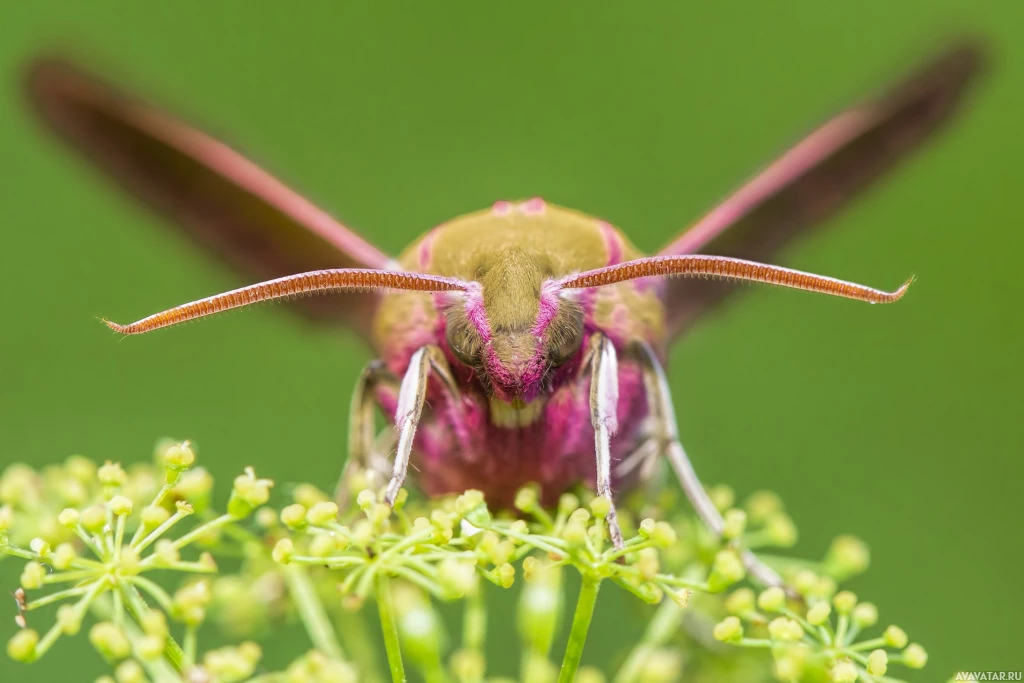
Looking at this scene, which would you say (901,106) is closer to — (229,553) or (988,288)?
(988,288)

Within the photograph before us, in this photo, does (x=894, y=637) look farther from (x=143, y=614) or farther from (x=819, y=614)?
(x=143, y=614)

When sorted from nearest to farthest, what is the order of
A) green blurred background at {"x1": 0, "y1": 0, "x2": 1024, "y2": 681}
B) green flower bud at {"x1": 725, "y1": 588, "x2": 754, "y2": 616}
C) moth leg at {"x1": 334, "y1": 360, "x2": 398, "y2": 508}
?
green flower bud at {"x1": 725, "y1": 588, "x2": 754, "y2": 616}, moth leg at {"x1": 334, "y1": 360, "x2": 398, "y2": 508}, green blurred background at {"x1": 0, "y1": 0, "x2": 1024, "y2": 681}

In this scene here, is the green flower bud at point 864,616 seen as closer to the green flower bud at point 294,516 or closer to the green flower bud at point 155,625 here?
the green flower bud at point 294,516

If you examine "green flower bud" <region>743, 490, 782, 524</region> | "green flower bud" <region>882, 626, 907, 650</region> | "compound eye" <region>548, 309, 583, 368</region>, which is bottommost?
"green flower bud" <region>882, 626, 907, 650</region>

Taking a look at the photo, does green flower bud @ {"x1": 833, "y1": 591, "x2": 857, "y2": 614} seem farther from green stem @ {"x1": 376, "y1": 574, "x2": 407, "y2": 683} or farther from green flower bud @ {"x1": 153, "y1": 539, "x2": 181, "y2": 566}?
green flower bud @ {"x1": 153, "y1": 539, "x2": 181, "y2": 566}

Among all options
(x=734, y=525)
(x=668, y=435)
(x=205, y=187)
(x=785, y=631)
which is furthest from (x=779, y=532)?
(x=205, y=187)

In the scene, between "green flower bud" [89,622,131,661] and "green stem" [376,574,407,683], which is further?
"green stem" [376,574,407,683]

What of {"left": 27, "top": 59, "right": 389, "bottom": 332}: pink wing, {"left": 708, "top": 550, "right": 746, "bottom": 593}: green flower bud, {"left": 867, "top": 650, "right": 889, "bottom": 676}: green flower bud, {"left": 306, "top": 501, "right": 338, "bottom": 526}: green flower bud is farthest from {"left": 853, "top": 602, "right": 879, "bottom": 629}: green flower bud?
{"left": 27, "top": 59, "right": 389, "bottom": 332}: pink wing
